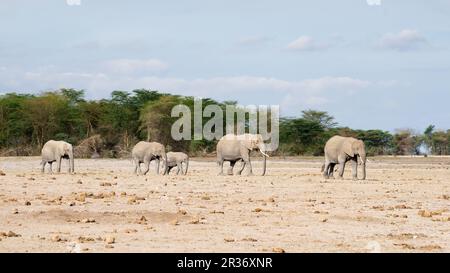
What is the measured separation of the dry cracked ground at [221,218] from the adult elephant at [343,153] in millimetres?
5598

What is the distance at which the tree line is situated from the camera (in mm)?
64125

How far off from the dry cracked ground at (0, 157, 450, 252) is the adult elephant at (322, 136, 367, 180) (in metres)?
5.60

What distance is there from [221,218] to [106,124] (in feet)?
172

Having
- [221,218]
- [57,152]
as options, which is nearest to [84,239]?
[221,218]

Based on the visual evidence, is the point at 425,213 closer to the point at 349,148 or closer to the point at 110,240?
the point at 110,240

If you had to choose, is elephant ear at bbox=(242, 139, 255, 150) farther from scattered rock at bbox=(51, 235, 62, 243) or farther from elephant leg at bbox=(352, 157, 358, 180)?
scattered rock at bbox=(51, 235, 62, 243)

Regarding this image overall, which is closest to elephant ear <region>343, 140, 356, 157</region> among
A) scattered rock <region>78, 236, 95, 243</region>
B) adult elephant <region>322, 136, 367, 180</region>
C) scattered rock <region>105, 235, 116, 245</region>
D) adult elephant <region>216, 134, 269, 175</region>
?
adult elephant <region>322, 136, 367, 180</region>

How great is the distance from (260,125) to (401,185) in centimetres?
4542

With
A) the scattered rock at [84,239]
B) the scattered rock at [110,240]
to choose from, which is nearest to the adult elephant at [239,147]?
the scattered rock at [84,239]

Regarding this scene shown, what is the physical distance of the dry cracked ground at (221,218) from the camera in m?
12.5

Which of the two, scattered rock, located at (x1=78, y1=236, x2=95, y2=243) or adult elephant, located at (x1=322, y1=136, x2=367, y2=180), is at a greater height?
adult elephant, located at (x1=322, y1=136, x2=367, y2=180)

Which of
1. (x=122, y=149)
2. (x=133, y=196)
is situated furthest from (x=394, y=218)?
(x=122, y=149)

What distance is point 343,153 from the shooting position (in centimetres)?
3084
